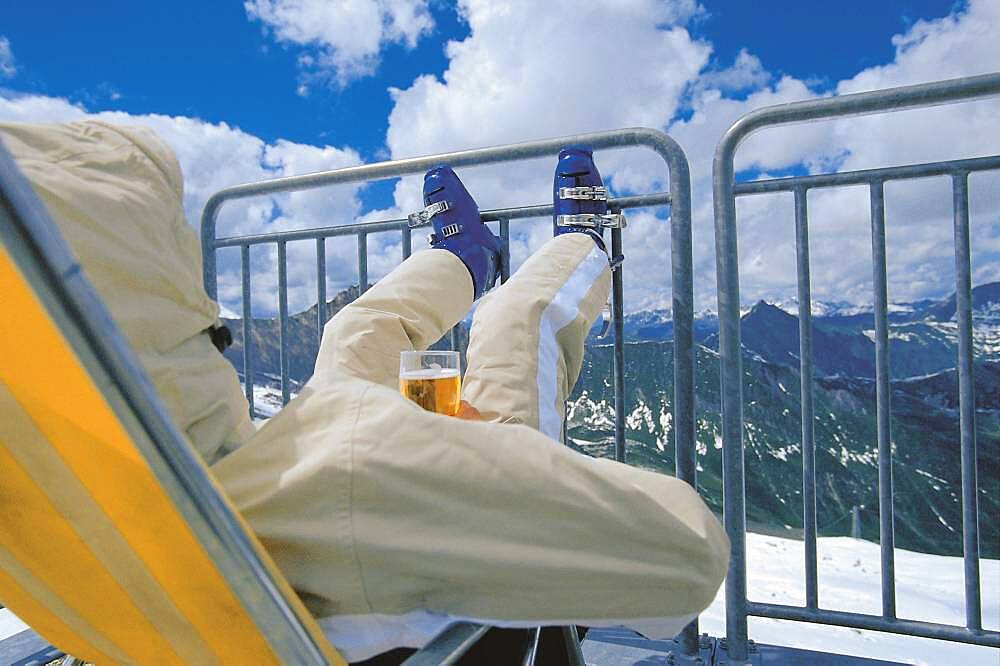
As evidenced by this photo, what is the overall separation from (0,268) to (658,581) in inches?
27.8

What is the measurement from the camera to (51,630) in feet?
2.99

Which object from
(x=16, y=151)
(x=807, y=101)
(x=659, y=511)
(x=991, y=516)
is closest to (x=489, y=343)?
(x=659, y=511)

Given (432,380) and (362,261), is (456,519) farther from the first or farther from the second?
(362,261)

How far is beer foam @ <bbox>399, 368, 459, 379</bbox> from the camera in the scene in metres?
1.20

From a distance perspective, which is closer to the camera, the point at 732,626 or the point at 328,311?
the point at 732,626

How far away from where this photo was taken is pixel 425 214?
2.31 metres

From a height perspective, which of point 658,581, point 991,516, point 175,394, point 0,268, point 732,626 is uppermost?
point 0,268

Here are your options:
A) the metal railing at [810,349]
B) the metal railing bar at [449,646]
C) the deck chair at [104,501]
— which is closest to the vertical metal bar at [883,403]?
the metal railing at [810,349]

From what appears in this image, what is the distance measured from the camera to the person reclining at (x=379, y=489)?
26.0 inches

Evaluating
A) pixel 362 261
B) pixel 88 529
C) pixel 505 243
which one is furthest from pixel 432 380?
pixel 362 261

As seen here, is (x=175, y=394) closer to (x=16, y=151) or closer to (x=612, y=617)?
(x=16, y=151)

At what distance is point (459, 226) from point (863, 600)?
1849 millimetres

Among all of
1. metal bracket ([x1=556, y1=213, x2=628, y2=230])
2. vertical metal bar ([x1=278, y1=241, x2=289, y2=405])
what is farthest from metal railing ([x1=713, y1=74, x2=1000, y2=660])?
vertical metal bar ([x1=278, y1=241, x2=289, y2=405])

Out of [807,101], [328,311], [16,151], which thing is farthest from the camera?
[328,311]
